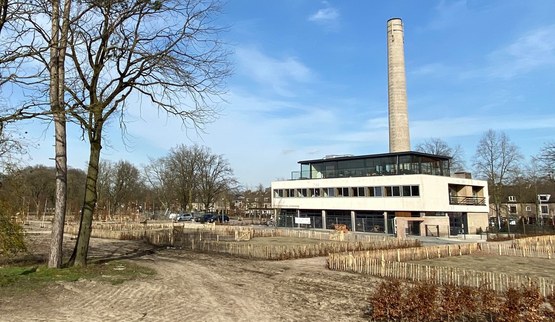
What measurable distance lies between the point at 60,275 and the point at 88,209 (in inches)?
115

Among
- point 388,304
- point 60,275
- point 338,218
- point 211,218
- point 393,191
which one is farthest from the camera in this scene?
point 211,218

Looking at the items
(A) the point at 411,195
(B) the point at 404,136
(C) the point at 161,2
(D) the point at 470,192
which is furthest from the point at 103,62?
(D) the point at 470,192

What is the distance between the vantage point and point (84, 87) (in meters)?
15.8

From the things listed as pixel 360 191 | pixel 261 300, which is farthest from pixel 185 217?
pixel 261 300

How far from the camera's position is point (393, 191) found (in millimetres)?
48719

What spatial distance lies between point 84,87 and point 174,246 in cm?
1561

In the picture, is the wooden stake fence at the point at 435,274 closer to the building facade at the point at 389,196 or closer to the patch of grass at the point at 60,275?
the patch of grass at the point at 60,275

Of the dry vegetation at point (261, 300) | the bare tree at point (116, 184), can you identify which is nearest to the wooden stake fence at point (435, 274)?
the dry vegetation at point (261, 300)

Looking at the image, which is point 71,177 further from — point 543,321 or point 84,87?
point 543,321

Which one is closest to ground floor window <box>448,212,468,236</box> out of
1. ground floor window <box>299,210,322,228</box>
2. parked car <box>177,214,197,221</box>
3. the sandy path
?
ground floor window <box>299,210,322,228</box>

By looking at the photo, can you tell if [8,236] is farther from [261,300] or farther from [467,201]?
[467,201]

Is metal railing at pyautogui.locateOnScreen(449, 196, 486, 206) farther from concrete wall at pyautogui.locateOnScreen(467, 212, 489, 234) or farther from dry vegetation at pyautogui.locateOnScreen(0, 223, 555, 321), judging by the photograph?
dry vegetation at pyautogui.locateOnScreen(0, 223, 555, 321)

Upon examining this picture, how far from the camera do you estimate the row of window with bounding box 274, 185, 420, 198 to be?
155 feet

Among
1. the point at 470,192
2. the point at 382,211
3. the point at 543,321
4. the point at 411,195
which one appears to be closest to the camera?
the point at 543,321
